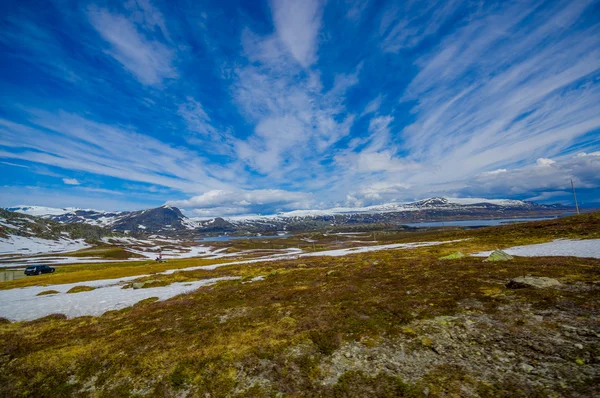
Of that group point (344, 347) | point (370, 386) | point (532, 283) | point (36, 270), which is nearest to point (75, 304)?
point (344, 347)

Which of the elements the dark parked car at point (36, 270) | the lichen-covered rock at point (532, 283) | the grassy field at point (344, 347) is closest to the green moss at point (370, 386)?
the grassy field at point (344, 347)

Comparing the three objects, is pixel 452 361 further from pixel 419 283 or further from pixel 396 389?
pixel 419 283

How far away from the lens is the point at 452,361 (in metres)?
10.0

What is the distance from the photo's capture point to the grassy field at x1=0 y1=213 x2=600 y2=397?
29.7ft

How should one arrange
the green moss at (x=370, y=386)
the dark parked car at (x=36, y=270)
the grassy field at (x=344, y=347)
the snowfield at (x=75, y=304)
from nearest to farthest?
the green moss at (x=370, y=386) < the grassy field at (x=344, y=347) < the snowfield at (x=75, y=304) < the dark parked car at (x=36, y=270)

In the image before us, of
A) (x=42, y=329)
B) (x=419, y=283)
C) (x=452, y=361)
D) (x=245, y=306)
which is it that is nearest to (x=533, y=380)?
(x=452, y=361)

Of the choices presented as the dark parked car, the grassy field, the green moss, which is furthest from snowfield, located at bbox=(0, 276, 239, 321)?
the dark parked car

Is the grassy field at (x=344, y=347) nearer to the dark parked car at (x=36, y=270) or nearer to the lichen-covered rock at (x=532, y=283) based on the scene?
the lichen-covered rock at (x=532, y=283)

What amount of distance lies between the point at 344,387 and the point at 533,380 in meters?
6.11

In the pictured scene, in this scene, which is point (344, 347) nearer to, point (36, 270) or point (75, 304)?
point (75, 304)

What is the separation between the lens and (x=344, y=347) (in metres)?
12.2

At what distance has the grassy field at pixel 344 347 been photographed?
9062 mm

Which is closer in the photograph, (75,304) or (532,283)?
(532,283)

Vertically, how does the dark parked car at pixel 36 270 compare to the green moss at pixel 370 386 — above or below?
below
